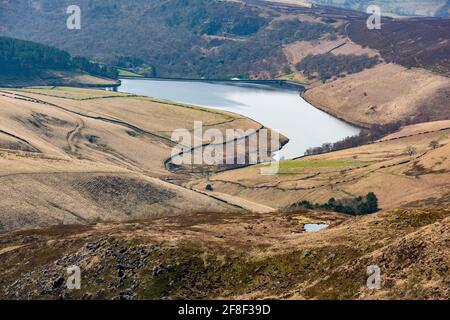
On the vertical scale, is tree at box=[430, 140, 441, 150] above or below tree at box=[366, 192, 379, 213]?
above

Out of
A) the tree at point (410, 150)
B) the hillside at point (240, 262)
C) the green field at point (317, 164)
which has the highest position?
the hillside at point (240, 262)

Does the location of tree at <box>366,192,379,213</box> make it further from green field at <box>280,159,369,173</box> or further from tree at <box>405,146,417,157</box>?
tree at <box>405,146,417,157</box>

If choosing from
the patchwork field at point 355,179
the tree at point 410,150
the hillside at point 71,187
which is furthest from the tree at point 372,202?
the tree at point 410,150

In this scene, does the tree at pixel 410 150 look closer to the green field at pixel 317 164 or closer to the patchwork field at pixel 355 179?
the patchwork field at pixel 355 179

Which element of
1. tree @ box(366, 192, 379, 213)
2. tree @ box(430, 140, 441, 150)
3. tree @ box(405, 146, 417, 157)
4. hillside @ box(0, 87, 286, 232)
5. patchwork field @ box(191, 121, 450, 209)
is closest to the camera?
hillside @ box(0, 87, 286, 232)

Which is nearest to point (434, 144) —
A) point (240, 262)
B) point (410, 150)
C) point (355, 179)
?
point (410, 150)

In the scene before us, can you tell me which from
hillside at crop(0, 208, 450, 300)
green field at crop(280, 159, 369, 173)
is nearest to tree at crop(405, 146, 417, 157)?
green field at crop(280, 159, 369, 173)

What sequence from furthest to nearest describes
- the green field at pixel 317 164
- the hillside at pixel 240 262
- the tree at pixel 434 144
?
the tree at pixel 434 144, the green field at pixel 317 164, the hillside at pixel 240 262

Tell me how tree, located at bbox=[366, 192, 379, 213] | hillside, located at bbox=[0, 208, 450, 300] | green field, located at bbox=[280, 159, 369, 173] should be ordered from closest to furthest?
hillside, located at bbox=[0, 208, 450, 300]
tree, located at bbox=[366, 192, 379, 213]
green field, located at bbox=[280, 159, 369, 173]

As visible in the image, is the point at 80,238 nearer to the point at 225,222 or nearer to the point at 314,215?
the point at 225,222

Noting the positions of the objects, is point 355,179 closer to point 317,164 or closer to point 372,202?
point 372,202

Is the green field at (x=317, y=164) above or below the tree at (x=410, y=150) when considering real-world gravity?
below
